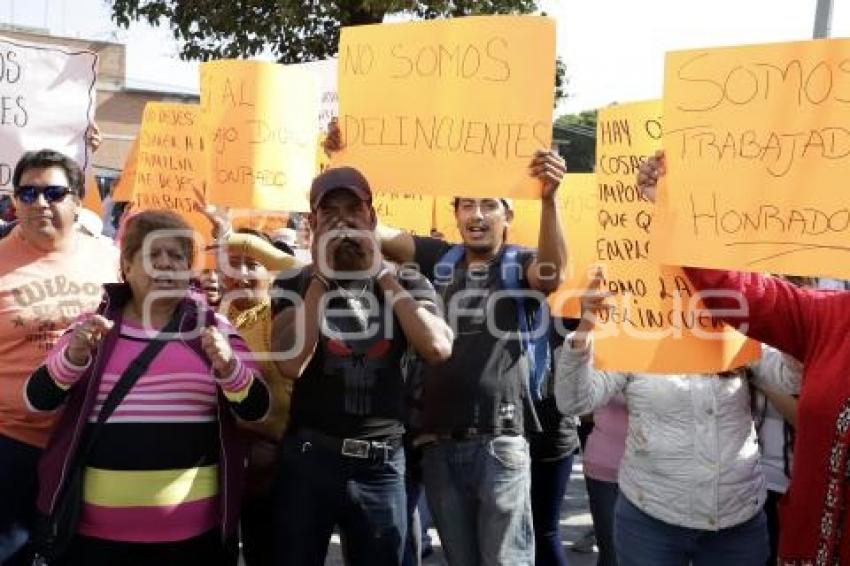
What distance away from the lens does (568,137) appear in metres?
44.2

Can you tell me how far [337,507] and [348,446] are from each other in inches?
7.6

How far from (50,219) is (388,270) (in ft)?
3.84

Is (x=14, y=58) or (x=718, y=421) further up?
(x=14, y=58)

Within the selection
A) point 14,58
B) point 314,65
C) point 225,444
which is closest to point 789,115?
point 225,444

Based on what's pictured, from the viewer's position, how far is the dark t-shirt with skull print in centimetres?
291

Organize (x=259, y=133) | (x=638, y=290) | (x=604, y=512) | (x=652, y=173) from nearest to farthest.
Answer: (x=652, y=173)
(x=638, y=290)
(x=259, y=133)
(x=604, y=512)

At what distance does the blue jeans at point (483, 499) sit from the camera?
323 centimetres

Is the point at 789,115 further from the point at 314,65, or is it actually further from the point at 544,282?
the point at 314,65

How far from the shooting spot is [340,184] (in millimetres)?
2904

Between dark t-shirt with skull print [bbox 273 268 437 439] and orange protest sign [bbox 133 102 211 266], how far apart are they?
1.80 meters

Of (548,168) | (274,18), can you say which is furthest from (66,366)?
(274,18)

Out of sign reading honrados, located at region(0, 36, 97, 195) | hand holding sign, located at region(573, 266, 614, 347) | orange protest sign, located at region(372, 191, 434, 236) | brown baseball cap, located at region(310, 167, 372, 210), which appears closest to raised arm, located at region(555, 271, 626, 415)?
hand holding sign, located at region(573, 266, 614, 347)

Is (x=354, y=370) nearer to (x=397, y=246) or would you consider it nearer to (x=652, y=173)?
(x=397, y=246)

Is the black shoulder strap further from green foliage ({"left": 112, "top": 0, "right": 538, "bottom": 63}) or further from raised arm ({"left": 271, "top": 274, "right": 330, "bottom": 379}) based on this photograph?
green foliage ({"left": 112, "top": 0, "right": 538, "bottom": 63})
